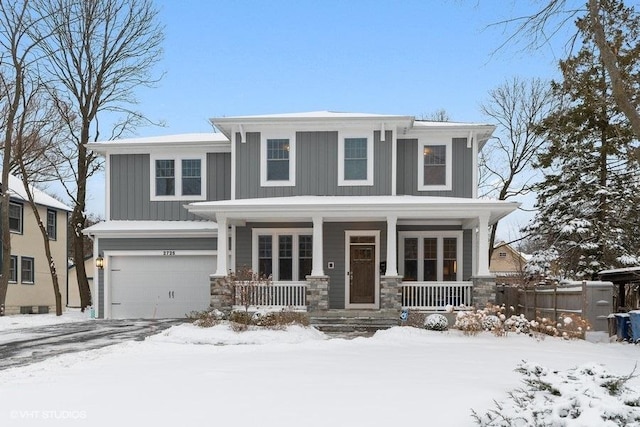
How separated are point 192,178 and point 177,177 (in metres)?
0.50

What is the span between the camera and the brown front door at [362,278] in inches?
658

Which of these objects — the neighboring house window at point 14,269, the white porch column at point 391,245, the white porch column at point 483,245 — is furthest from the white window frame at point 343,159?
the neighboring house window at point 14,269

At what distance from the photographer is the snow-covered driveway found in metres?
10.3

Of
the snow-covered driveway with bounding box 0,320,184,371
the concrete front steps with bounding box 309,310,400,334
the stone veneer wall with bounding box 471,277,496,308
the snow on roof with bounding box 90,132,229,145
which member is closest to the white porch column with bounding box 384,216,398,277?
the concrete front steps with bounding box 309,310,400,334

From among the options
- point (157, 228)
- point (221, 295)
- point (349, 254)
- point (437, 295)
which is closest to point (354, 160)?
point (349, 254)

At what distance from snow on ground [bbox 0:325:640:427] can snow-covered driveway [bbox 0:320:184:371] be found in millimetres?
1006

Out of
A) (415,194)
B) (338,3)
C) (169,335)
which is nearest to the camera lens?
(169,335)

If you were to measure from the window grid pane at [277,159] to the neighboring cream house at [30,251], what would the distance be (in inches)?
508

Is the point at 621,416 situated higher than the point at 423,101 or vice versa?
the point at 423,101

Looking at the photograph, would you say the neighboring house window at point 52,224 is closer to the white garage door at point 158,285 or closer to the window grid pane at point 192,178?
the white garage door at point 158,285

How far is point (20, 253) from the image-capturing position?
24.7 m

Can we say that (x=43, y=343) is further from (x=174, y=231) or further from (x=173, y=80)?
(x=173, y=80)

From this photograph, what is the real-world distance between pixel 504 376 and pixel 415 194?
32.6 feet

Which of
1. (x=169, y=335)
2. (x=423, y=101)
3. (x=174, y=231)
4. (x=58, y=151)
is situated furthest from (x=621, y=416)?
(x=423, y=101)
